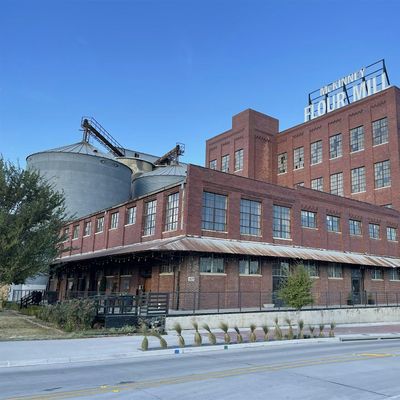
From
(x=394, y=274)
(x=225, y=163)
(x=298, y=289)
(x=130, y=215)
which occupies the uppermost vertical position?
(x=225, y=163)

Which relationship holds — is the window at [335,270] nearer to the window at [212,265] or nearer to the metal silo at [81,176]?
the window at [212,265]

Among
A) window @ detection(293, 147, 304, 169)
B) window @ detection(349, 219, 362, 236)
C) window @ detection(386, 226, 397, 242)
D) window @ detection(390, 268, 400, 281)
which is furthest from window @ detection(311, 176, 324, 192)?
window @ detection(390, 268, 400, 281)

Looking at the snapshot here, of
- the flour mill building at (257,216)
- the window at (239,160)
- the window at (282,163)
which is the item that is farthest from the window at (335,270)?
the window at (239,160)

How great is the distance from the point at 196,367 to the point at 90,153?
44.7 m

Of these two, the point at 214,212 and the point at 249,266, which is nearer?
the point at 214,212

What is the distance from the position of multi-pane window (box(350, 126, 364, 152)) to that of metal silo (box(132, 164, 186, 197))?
2073 cm

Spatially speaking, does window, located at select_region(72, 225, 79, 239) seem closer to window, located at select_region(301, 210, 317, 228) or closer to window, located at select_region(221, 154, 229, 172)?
window, located at select_region(221, 154, 229, 172)

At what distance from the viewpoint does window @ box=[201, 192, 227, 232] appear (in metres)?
29.6

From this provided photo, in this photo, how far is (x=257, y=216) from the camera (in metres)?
32.7

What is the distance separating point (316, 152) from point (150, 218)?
30.8m

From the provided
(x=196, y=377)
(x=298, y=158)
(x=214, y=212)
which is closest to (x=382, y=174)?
(x=298, y=158)

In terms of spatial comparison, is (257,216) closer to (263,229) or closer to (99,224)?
(263,229)

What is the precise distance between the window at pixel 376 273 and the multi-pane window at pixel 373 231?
3303 millimetres

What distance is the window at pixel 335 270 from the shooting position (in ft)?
118
